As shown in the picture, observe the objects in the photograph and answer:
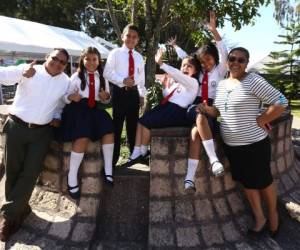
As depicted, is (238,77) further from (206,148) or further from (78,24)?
(78,24)

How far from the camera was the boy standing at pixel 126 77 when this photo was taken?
4.74 metres

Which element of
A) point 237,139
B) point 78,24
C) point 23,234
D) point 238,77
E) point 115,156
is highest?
point 78,24

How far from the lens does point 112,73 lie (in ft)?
15.3

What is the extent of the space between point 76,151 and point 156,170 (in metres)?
0.80

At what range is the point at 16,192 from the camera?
13.7 ft

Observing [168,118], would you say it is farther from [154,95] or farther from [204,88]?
[154,95]

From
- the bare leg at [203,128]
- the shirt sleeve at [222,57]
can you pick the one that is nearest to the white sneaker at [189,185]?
the bare leg at [203,128]

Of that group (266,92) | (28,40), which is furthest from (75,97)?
(28,40)

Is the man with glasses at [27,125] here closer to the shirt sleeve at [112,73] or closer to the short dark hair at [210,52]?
the shirt sleeve at [112,73]

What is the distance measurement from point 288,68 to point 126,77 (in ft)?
69.3

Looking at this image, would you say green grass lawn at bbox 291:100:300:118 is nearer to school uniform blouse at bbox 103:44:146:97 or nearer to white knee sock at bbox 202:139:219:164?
school uniform blouse at bbox 103:44:146:97

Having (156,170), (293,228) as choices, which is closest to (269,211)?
(293,228)

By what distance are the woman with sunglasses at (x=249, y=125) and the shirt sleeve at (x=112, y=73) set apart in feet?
3.41

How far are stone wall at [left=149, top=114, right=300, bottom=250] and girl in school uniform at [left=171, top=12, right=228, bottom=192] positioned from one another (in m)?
0.13
